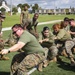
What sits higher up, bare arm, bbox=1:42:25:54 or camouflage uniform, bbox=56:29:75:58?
bare arm, bbox=1:42:25:54

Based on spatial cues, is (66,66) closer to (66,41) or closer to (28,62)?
(66,41)

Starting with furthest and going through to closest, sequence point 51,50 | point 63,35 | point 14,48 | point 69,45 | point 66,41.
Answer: point 66,41 < point 69,45 < point 63,35 < point 51,50 < point 14,48

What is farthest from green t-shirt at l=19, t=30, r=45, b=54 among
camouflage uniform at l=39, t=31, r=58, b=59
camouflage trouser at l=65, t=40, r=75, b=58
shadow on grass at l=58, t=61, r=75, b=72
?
camouflage trouser at l=65, t=40, r=75, b=58

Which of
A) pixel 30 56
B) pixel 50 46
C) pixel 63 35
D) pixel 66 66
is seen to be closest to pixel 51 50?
pixel 50 46

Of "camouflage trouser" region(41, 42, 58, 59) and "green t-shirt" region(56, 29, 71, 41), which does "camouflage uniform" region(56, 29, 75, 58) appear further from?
"camouflage trouser" region(41, 42, 58, 59)

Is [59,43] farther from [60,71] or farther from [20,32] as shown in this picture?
[20,32]

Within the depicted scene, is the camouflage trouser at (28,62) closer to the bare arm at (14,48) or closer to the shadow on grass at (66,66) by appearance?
the bare arm at (14,48)

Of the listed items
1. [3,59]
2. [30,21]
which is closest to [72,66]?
[3,59]

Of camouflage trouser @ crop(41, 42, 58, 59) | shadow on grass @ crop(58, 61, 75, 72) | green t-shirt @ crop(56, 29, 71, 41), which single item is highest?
green t-shirt @ crop(56, 29, 71, 41)

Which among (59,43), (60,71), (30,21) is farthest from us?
(30,21)

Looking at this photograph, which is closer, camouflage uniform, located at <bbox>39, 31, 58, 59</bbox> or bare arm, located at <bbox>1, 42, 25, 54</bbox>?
bare arm, located at <bbox>1, 42, 25, 54</bbox>

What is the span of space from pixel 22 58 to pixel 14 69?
349 mm

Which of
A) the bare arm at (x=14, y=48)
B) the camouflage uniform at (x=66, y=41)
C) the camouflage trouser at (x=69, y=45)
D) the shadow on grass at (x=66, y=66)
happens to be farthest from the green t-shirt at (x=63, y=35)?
the bare arm at (x=14, y=48)

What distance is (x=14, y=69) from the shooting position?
22.1 ft
